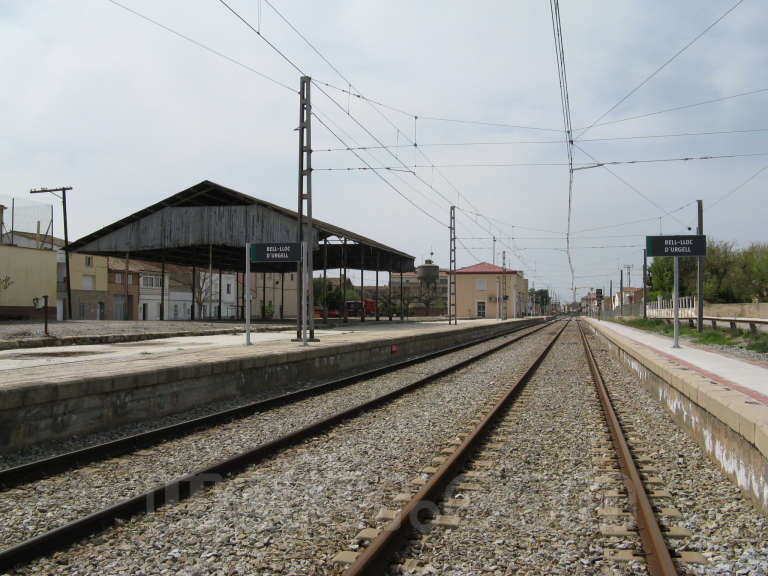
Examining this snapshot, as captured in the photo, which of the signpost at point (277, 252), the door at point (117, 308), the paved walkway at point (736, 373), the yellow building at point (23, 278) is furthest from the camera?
the door at point (117, 308)

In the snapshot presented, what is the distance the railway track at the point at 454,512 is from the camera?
3.67m

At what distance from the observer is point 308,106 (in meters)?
17.5

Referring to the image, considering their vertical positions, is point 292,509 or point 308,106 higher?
point 308,106

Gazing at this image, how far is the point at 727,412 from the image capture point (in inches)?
230

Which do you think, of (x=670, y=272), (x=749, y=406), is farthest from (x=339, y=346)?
(x=670, y=272)

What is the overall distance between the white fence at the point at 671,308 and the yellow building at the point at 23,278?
31.7 m

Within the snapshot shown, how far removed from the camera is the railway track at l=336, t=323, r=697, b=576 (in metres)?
3.67

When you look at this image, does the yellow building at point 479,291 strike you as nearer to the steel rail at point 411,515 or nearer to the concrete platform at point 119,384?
the concrete platform at point 119,384

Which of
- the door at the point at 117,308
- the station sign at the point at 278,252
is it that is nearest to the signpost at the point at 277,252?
the station sign at the point at 278,252

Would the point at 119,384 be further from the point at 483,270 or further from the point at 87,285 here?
the point at 483,270

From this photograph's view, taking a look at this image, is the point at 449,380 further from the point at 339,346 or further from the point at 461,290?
the point at 461,290

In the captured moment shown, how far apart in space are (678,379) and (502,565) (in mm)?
Answer: 5941

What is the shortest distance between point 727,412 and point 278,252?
1152cm

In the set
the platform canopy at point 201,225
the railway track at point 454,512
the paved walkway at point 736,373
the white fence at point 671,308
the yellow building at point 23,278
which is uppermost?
the platform canopy at point 201,225
